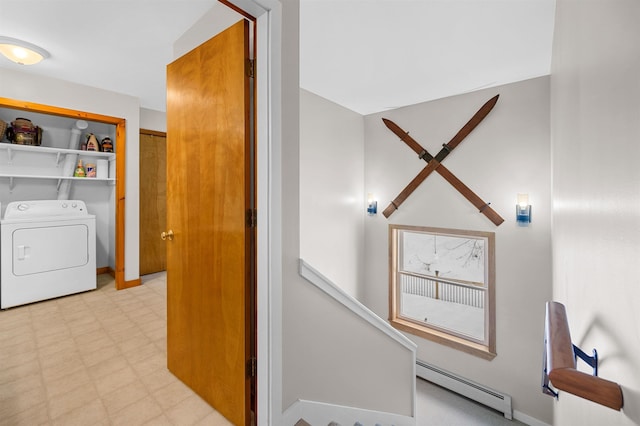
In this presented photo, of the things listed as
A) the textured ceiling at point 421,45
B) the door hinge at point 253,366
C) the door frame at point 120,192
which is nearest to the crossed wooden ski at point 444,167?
the textured ceiling at point 421,45

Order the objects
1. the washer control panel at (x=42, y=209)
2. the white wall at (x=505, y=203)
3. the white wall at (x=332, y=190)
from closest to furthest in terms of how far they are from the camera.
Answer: the washer control panel at (x=42, y=209)
the white wall at (x=505, y=203)
the white wall at (x=332, y=190)

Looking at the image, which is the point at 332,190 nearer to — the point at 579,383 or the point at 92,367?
the point at 92,367

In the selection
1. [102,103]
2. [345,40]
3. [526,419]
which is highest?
[345,40]

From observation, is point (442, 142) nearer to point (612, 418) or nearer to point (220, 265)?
point (220, 265)

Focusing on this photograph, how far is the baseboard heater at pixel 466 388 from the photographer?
3367 mm

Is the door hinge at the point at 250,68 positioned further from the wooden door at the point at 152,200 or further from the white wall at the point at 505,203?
the wooden door at the point at 152,200

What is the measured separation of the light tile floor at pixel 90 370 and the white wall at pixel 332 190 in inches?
74.4

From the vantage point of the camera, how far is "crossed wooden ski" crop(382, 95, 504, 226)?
3449 millimetres

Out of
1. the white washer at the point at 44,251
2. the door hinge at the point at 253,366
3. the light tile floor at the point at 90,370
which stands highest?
the white washer at the point at 44,251

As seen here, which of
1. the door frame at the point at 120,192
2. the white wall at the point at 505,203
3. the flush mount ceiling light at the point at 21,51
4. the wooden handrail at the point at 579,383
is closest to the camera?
the wooden handrail at the point at 579,383

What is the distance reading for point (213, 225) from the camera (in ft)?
4.91

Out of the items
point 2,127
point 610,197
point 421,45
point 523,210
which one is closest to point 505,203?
point 523,210

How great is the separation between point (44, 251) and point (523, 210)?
5.12 metres

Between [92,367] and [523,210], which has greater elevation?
[523,210]
